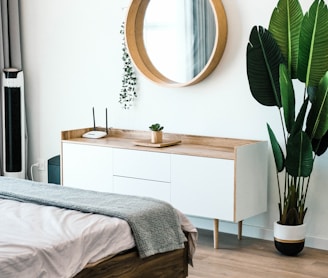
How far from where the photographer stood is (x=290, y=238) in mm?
4109

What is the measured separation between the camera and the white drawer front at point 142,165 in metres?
4.39

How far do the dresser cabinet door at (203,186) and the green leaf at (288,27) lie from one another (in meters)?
0.75

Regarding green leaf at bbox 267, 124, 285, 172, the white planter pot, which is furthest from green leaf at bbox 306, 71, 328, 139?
the white planter pot

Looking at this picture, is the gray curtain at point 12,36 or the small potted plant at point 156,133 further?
the gray curtain at point 12,36

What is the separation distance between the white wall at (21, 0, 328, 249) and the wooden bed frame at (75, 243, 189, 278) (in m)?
1.36

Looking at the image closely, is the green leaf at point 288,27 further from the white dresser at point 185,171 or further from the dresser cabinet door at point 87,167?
the dresser cabinet door at point 87,167

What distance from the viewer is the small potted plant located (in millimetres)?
4602

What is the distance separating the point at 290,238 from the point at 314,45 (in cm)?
121

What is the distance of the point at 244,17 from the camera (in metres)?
4.44

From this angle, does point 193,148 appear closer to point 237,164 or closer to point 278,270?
point 237,164

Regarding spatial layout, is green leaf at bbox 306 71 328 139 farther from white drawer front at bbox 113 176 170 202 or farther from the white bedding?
the white bedding

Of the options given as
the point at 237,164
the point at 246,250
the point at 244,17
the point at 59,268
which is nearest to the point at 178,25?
the point at 244,17

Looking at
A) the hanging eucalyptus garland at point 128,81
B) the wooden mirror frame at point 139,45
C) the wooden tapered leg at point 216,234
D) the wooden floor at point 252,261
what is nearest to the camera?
the wooden floor at point 252,261

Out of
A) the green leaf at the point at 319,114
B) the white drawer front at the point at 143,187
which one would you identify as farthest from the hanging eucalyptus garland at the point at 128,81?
the green leaf at the point at 319,114
